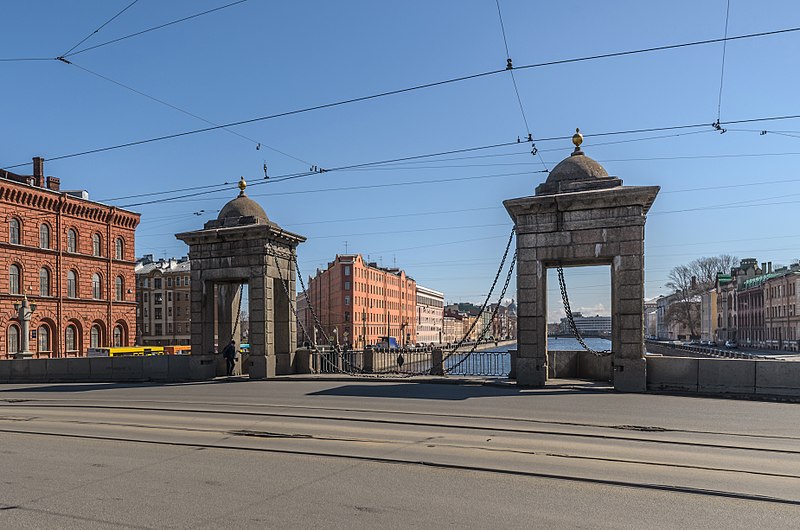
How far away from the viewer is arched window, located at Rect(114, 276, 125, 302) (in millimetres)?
59106

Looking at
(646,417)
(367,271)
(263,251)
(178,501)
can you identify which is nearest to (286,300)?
(263,251)

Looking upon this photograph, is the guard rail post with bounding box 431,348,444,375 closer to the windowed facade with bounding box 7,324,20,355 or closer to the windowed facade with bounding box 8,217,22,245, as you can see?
the windowed facade with bounding box 7,324,20,355

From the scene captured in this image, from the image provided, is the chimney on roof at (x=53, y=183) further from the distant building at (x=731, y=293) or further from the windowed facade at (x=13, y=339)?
the distant building at (x=731, y=293)

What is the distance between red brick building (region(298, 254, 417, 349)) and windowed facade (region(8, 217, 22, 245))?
48158 mm

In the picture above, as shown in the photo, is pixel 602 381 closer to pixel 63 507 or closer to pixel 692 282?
pixel 63 507

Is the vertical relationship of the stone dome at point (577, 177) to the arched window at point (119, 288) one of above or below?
above

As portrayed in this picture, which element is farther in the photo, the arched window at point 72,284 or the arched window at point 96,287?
the arched window at point 96,287

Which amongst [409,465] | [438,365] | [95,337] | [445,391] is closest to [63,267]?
[95,337]

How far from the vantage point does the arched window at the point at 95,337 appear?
55422 millimetres

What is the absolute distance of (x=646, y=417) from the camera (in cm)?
1170

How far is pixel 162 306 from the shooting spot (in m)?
94.6

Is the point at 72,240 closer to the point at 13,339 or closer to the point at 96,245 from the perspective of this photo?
the point at 96,245

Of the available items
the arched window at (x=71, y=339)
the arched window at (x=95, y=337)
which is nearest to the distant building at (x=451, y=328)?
the arched window at (x=95, y=337)

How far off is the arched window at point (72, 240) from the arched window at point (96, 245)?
2.01m
